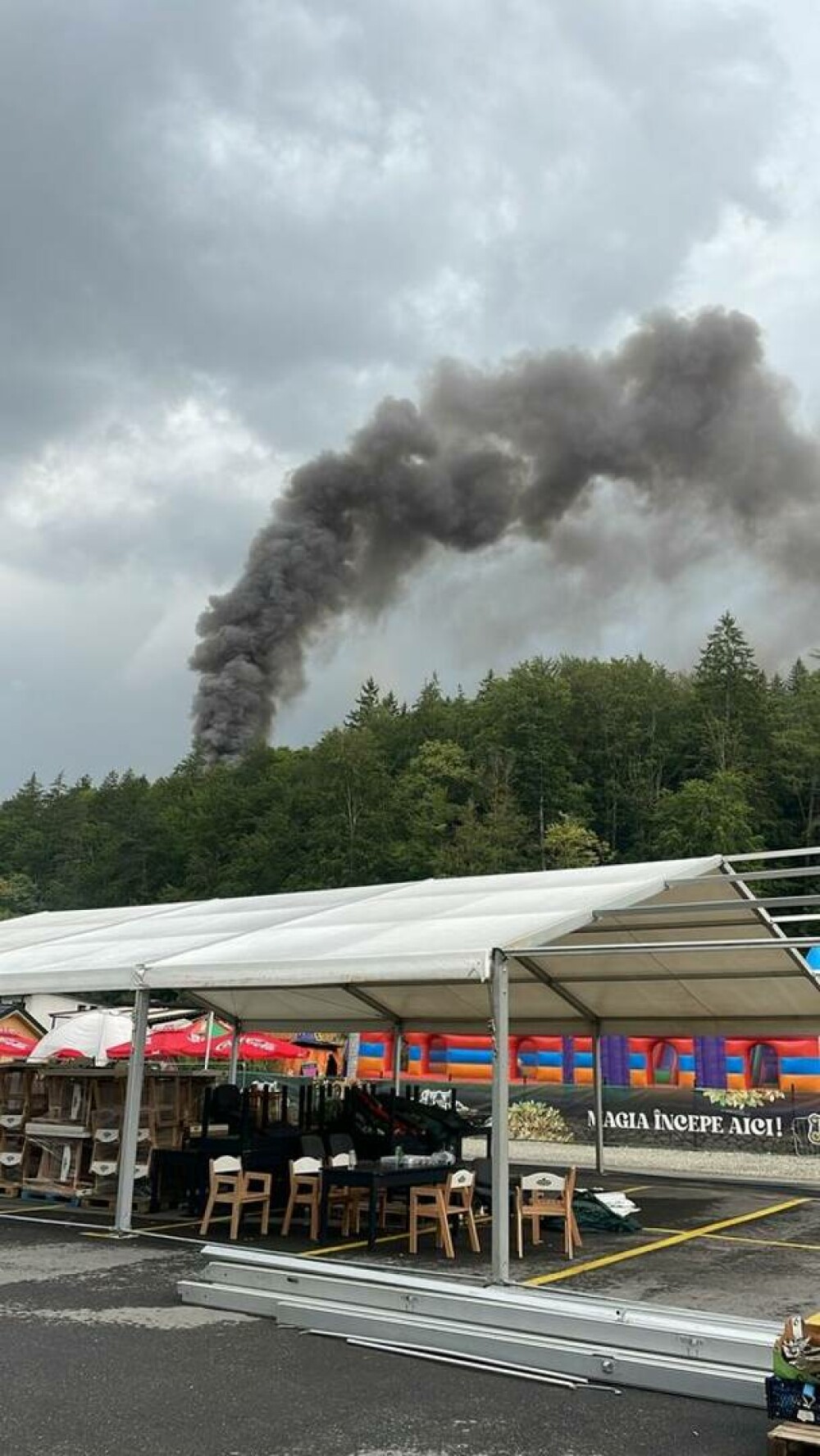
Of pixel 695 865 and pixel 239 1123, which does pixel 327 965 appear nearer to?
pixel 695 865

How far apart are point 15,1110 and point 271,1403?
8.96m

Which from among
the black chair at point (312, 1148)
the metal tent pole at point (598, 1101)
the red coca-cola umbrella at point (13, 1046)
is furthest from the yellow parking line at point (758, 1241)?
the red coca-cola umbrella at point (13, 1046)

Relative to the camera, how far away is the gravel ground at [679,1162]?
15.9 metres

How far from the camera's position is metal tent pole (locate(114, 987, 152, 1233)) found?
10008 mm

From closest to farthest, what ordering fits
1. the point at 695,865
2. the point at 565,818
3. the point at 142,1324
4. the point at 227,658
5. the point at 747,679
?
1. the point at 142,1324
2. the point at 695,865
3. the point at 227,658
4. the point at 565,818
5. the point at 747,679

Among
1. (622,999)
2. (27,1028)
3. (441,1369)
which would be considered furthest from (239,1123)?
(27,1028)

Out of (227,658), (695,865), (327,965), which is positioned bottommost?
(327,965)

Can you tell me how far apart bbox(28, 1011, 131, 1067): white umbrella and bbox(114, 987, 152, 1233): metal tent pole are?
7.28 meters

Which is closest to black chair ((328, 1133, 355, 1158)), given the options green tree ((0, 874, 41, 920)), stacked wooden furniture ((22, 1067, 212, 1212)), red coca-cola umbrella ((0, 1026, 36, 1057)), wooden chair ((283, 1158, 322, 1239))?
wooden chair ((283, 1158, 322, 1239))

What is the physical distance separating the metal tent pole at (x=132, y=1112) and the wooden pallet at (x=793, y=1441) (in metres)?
6.68

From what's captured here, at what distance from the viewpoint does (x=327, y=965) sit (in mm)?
8852

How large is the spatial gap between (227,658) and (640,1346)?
48.8m

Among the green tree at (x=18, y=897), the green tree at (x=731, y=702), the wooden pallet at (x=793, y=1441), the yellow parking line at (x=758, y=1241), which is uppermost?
the green tree at (x=731, y=702)

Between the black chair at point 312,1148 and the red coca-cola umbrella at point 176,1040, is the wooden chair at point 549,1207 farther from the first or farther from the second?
→ the red coca-cola umbrella at point 176,1040
